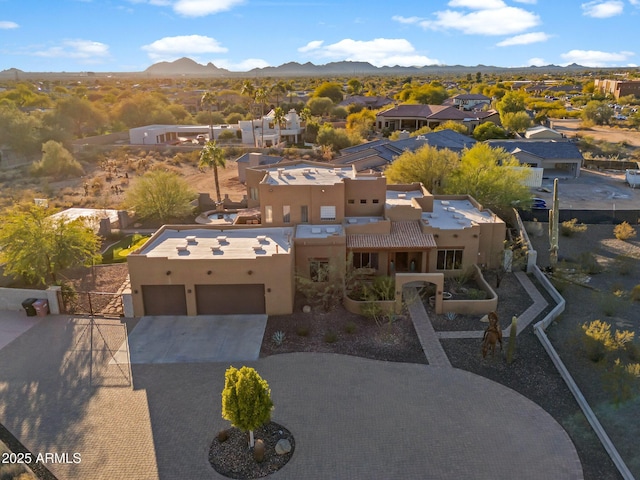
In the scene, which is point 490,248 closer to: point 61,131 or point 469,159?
point 469,159

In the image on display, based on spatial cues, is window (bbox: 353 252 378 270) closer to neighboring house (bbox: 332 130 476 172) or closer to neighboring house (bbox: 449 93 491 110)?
neighboring house (bbox: 332 130 476 172)

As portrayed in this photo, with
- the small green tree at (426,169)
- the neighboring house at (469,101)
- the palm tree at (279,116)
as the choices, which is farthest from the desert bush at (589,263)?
the neighboring house at (469,101)

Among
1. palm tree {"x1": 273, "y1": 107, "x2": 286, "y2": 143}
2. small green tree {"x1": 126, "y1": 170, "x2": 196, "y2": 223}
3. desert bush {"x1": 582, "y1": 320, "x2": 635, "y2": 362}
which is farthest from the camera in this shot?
palm tree {"x1": 273, "y1": 107, "x2": 286, "y2": 143}

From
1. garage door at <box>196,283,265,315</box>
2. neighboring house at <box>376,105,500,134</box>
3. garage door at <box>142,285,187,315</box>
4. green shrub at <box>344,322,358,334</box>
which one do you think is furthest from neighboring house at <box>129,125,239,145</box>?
green shrub at <box>344,322,358,334</box>

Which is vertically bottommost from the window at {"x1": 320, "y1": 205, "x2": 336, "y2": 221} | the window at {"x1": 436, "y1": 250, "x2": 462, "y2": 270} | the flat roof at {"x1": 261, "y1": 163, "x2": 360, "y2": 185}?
the window at {"x1": 436, "y1": 250, "x2": 462, "y2": 270}

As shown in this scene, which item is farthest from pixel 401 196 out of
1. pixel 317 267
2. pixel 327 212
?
pixel 317 267

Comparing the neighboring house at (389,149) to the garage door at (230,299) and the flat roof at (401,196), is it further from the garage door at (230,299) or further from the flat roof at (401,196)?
the garage door at (230,299)

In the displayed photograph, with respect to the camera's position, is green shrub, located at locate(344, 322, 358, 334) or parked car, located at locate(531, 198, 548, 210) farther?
parked car, located at locate(531, 198, 548, 210)
